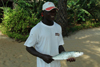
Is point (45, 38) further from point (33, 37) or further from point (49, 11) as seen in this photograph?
point (49, 11)

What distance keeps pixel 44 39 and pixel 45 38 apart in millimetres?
21

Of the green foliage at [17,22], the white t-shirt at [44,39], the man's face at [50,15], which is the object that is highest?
the man's face at [50,15]

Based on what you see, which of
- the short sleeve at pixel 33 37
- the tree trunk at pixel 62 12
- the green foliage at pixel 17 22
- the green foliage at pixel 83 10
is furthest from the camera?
the green foliage at pixel 83 10

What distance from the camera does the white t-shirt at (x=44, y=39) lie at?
57.6 inches

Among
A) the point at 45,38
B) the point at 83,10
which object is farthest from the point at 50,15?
the point at 83,10

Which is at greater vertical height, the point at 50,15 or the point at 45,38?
the point at 50,15

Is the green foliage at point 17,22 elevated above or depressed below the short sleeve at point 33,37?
below

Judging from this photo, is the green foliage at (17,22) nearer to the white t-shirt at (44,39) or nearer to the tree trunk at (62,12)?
the tree trunk at (62,12)

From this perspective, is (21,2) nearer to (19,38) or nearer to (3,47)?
(19,38)

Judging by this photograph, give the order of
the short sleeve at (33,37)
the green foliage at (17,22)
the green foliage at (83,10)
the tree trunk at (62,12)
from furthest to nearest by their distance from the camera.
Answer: the green foliage at (83,10)
the green foliage at (17,22)
the tree trunk at (62,12)
the short sleeve at (33,37)

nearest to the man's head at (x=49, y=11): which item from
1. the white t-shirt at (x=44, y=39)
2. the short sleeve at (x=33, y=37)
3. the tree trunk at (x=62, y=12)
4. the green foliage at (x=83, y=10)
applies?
the white t-shirt at (x=44, y=39)

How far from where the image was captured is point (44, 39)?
4.90 feet

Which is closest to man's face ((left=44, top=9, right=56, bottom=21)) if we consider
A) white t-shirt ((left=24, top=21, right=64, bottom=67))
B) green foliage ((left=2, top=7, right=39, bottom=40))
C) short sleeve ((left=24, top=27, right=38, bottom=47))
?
white t-shirt ((left=24, top=21, right=64, bottom=67))

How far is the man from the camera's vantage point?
4.77ft
